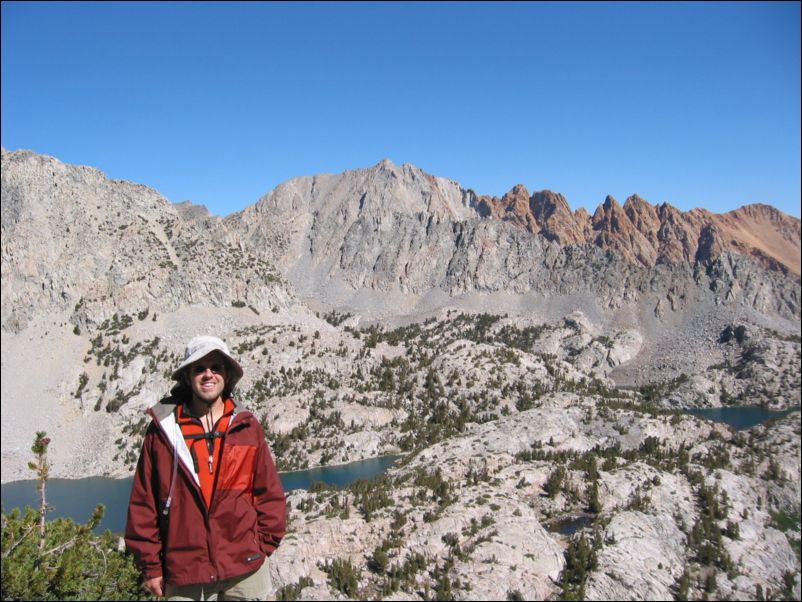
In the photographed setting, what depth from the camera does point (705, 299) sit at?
19338 centimetres

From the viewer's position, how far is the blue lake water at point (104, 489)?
65312mm

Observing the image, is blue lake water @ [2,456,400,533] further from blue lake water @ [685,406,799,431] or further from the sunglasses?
blue lake water @ [685,406,799,431]

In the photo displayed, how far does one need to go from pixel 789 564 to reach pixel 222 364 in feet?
190

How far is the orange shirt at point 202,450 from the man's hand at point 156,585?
→ 44.7 inches

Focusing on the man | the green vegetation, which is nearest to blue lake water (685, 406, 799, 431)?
the green vegetation

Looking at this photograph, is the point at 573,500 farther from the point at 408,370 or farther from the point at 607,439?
the point at 408,370

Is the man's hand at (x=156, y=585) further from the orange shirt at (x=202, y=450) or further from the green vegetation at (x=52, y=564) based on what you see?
the green vegetation at (x=52, y=564)

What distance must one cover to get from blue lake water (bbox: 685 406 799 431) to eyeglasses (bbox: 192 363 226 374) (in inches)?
5229

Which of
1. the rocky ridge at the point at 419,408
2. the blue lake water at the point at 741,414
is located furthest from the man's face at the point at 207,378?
the blue lake water at the point at 741,414

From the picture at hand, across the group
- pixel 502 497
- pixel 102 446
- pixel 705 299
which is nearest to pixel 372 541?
pixel 502 497

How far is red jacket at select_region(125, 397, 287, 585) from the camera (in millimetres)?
6500

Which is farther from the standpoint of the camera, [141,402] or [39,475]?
[141,402]

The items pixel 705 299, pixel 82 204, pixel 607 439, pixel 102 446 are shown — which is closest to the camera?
pixel 607 439

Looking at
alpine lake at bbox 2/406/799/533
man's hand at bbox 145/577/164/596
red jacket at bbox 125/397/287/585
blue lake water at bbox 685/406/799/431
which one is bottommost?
A: blue lake water at bbox 685/406/799/431
